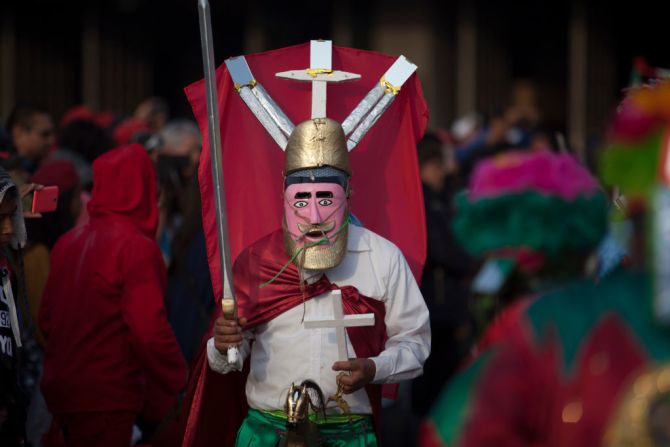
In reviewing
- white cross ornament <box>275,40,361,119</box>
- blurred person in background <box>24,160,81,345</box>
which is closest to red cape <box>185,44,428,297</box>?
white cross ornament <box>275,40,361,119</box>

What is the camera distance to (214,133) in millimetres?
4828

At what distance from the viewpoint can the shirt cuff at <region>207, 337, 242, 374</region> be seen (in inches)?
196

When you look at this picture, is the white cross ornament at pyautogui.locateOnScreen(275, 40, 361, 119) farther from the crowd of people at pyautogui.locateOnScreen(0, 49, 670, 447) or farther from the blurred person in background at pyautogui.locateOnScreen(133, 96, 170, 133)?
the blurred person in background at pyautogui.locateOnScreen(133, 96, 170, 133)

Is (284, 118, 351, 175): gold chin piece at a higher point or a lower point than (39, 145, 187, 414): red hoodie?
higher

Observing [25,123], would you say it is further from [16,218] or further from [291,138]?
[291,138]

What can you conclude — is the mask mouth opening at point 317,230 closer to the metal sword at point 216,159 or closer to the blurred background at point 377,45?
the metal sword at point 216,159

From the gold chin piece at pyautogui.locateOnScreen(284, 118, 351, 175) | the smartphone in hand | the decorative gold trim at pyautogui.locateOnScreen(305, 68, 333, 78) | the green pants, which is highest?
the decorative gold trim at pyautogui.locateOnScreen(305, 68, 333, 78)

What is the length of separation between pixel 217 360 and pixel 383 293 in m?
0.66

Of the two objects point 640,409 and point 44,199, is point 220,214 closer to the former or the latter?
point 44,199

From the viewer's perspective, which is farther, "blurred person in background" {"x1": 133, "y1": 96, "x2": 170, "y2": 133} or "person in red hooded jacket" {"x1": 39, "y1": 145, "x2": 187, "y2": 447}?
"blurred person in background" {"x1": 133, "y1": 96, "x2": 170, "y2": 133}

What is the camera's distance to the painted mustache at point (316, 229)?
16.4 ft

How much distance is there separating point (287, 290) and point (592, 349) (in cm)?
225

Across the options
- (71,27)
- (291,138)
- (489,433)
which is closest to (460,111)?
(71,27)

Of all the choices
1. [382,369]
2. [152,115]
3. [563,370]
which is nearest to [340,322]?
[382,369]
